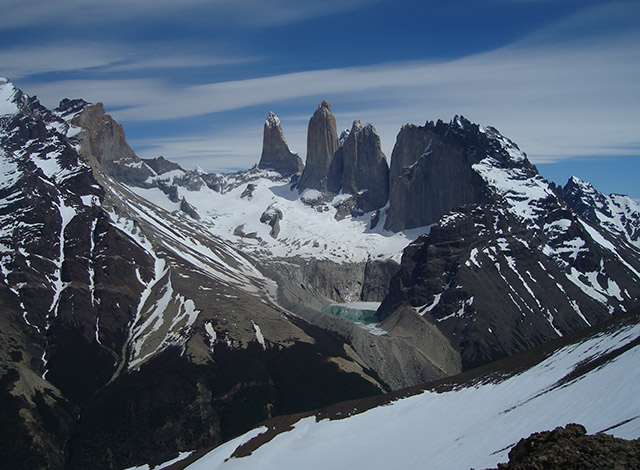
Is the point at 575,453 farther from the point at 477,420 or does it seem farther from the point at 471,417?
the point at 471,417

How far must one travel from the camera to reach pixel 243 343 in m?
182

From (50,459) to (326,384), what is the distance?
69130 mm

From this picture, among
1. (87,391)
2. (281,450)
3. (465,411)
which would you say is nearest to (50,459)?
(87,391)

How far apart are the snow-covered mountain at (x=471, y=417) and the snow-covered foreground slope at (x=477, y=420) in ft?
0.64

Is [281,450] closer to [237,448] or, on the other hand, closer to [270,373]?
[237,448]

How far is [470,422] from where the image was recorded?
72.6m

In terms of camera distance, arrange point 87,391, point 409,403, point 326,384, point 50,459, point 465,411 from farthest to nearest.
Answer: point 326,384, point 87,391, point 50,459, point 409,403, point 465,411

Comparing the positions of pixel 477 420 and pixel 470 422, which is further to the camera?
pixel 470 422

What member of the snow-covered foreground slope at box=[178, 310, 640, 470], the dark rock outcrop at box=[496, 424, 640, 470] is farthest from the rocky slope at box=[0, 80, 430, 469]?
the dark rock outcrop at box=[496, 424, 640, 470]

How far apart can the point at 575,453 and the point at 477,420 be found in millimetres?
42806

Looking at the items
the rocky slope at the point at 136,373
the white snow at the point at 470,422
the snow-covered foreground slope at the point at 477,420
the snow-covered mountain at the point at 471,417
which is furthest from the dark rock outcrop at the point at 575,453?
the rocky slope at the point at 136,373

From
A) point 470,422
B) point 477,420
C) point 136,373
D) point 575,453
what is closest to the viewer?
point 575,453

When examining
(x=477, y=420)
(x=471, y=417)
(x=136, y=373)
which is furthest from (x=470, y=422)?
(x=136, y=373)

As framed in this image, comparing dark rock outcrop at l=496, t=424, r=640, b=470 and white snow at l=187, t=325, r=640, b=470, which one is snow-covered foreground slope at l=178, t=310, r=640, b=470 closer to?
white snow at l=187, t=325, r=640, b=470
